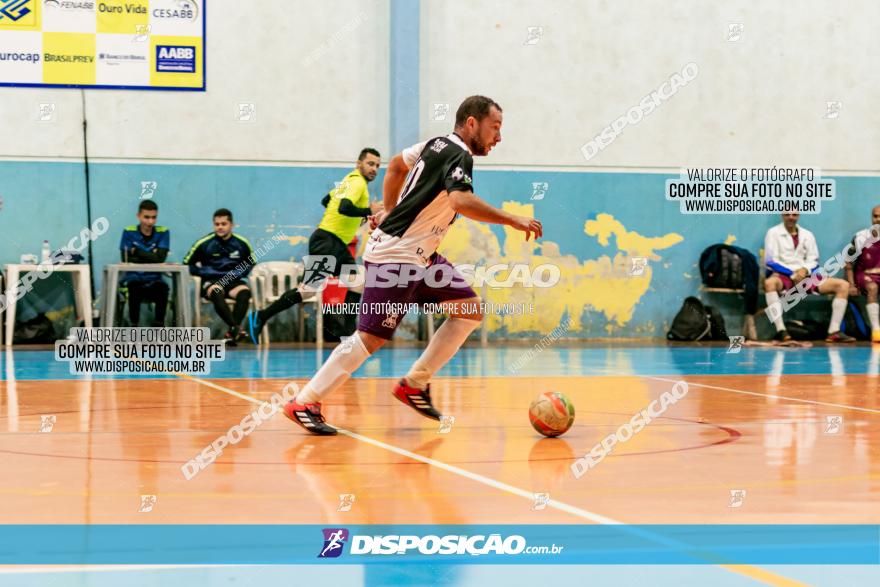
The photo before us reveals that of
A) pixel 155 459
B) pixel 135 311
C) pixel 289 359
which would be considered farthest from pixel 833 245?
pixel 155 459

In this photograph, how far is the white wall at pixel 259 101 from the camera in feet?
53.4

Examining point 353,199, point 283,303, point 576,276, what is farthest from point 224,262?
point 576,276

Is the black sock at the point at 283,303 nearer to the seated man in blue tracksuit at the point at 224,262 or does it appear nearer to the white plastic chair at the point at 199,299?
the seated man in blue tracksuit at the point at 224,262

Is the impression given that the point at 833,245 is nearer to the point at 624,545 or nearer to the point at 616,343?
the point at 616,343

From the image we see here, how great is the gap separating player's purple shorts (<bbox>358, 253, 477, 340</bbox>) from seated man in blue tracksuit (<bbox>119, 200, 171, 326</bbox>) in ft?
30.6

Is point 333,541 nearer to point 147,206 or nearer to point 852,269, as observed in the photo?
point 147,206

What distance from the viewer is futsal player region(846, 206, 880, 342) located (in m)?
17.5

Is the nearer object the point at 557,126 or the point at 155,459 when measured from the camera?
the point at 155,459

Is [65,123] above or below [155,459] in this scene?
above

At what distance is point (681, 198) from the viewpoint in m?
18.0

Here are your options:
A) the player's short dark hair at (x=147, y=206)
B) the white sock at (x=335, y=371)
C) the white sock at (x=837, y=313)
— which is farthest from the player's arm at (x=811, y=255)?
the white sock at (x=335, y=371)

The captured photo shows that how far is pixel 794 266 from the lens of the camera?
17.4m

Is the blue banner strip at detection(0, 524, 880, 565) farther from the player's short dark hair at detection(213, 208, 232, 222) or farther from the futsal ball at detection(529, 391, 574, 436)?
the player's short dark hair at detection(213, 208, 232, 222)

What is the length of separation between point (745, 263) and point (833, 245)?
1.83 m
